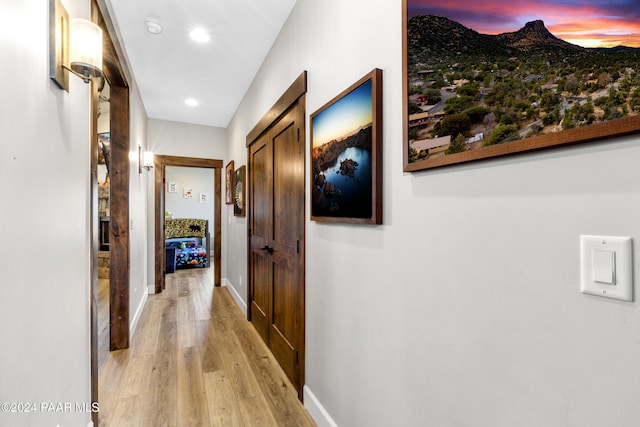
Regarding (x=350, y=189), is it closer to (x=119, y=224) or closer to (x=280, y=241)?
(x=280, y=241)

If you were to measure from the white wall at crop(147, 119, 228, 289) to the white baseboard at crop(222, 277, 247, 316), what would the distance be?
6.4 inches

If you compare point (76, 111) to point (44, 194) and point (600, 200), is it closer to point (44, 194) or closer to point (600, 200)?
point (44, 194)

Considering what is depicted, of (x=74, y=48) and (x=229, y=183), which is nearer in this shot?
(x=74, y=48)

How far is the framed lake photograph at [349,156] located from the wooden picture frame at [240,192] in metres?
2.08

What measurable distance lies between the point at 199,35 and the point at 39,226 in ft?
6.85

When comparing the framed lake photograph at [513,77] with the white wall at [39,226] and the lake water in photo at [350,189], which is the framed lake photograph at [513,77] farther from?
the white wall at [39,226]

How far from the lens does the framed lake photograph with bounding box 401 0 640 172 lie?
23.4 inches

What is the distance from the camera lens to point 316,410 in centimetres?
183

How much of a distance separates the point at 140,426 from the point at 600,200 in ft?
Answer: 7.69

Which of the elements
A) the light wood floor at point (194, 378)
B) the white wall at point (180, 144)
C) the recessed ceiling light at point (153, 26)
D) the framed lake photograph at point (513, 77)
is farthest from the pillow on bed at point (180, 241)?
the framed lake photograph at point (513, 77)

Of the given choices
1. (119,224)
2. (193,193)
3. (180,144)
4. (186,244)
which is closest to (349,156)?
(119,224)

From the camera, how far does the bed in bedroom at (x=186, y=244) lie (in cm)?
598

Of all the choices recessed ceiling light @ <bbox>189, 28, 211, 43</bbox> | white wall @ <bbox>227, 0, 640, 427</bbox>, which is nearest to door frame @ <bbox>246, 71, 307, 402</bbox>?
white wall @ <bbox>227, 0, 640, 427</bbox>

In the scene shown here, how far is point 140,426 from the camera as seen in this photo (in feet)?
5.88
